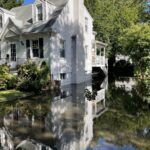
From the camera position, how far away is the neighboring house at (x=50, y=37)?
21203 mm

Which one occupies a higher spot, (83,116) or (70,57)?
(70,57)

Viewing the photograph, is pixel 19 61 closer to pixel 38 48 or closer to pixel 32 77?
pixel 38 48

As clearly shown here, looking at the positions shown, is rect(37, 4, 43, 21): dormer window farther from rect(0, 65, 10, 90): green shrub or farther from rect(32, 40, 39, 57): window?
rect(0, 65, 10, 90): green shrub

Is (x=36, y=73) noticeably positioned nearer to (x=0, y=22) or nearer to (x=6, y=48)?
(x=6, y=48)

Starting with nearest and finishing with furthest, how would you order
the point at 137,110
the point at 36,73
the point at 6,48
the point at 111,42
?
1. the point at 137,110
2. the point at 36,73
3. the point at 6,48
4. the point at 111,42

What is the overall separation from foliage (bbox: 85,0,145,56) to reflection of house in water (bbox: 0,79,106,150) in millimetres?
26622

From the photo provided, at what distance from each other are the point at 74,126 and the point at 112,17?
102 ft

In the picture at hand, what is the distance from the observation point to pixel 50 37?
20.8 meters

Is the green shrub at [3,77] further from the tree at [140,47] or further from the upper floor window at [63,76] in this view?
the tree at [140,47]

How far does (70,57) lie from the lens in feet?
79.7

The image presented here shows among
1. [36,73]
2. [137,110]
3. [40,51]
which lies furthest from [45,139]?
[40,51]

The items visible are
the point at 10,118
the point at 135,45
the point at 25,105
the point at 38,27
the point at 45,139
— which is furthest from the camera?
the point at 135,45

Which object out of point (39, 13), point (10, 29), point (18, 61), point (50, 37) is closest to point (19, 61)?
point (18, 61)

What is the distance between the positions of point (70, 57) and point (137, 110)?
13487 millimetres
